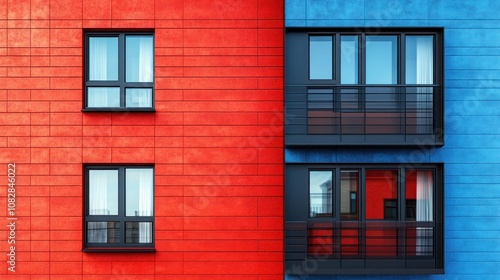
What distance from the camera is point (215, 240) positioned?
6.39m

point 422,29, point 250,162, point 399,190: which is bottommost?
point 399,190

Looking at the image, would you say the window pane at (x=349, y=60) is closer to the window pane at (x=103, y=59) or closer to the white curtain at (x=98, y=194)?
the window pane at (x=103, y=59)

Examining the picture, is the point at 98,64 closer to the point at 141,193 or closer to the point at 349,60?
the point at 141,193

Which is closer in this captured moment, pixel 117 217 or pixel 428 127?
pixel 428 127

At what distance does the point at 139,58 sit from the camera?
21.7 ft

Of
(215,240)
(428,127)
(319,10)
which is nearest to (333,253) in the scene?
(215,240)

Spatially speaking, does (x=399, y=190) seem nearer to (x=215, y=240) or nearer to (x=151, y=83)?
(x=215, y=240)

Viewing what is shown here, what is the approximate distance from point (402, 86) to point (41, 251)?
684 centimetres

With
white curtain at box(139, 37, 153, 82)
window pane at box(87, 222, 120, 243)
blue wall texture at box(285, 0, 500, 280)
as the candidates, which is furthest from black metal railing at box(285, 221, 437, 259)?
white curtain at box(139, 37, 153, 82)

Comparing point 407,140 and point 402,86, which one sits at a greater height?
point 402,86

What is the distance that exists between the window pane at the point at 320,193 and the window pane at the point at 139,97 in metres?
3.17

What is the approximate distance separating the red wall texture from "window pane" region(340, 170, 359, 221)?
3.46 feet

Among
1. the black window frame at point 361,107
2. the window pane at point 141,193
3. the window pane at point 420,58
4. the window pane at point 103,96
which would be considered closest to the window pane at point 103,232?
the window pane at point 141,193

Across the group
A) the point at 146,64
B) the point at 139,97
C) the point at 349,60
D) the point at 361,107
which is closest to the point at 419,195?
the point at 361,107
